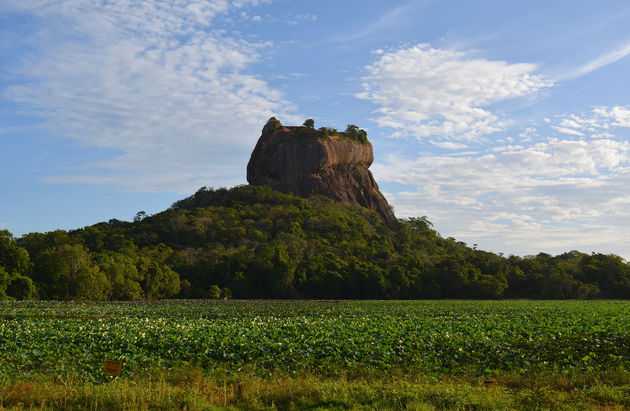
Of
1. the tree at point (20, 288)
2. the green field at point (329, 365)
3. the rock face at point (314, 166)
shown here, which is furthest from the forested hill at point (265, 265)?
the green field at point (329, 365)

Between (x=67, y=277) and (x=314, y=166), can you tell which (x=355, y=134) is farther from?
(x=67, y=277)

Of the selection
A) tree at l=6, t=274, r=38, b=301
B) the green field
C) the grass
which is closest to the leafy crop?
the green field

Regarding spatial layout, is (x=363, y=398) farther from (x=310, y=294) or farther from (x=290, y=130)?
(x=290, y=130)

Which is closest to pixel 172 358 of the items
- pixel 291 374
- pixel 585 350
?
pixel 291 374

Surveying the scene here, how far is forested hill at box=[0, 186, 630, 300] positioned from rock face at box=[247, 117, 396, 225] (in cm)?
2575

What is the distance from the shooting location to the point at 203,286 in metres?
72.1

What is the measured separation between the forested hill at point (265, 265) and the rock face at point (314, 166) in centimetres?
2575

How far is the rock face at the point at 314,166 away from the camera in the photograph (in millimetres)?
138625

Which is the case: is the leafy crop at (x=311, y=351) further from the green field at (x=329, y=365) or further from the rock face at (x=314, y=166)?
the rock face at (x=314, y=166)

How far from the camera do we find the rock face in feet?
455

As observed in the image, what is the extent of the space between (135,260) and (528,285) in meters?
65.9

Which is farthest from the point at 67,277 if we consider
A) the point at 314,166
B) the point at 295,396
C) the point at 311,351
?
the point at 314,166

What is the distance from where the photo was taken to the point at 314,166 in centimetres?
13875

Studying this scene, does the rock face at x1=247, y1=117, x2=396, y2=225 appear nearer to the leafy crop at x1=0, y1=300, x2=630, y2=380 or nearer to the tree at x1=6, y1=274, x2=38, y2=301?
the tree at x1=6, y1=274, x2=38, y2=301
